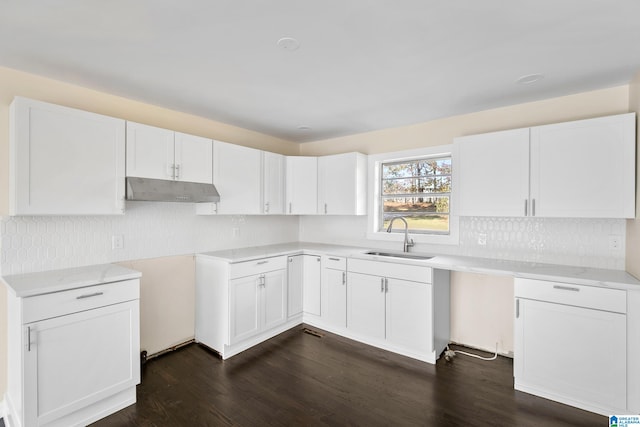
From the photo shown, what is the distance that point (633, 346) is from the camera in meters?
2.07

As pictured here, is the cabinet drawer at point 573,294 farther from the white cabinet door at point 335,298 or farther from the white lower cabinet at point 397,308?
the white cabinet door at point 335,298

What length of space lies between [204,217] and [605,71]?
Answer: 3861 millimetres

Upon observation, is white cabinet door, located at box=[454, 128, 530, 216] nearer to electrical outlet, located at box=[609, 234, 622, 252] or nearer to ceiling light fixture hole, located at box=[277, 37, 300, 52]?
electrical outlet, located at box=[609, 234, 622, 252]

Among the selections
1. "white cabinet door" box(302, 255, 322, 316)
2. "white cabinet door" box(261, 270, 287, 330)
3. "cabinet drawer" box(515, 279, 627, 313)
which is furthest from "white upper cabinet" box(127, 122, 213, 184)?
"cabinet drawer" box(515, 279, 627, 313)

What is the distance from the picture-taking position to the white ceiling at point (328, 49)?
5.24ft

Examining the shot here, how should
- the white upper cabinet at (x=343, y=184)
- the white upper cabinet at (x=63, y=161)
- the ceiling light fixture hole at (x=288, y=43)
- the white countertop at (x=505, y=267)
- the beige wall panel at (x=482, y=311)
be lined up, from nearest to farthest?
the ceiling light fixture hole at (x=288, y=43) < the white upper cabinet at (x=63, y=161) < the white countertop at (x=505, y=267) < the beige wall panel at (x=482, y=311) < the white upper cabinet at (x=343, y=184)

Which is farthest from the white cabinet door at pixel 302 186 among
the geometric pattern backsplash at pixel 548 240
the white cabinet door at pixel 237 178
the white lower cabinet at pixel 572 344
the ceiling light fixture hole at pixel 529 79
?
the white lower cabinet at pixel 572 344

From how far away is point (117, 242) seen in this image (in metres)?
2.78

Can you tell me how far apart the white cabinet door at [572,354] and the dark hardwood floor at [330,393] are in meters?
0.12

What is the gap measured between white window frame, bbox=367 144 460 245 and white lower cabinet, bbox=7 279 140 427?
108 inches

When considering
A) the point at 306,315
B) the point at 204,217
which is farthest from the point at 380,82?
the point at 306,315

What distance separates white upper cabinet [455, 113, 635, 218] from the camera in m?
2.34

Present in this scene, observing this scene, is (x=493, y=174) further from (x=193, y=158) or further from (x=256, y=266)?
(x=193, y=158)

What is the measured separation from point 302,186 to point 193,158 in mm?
1526
